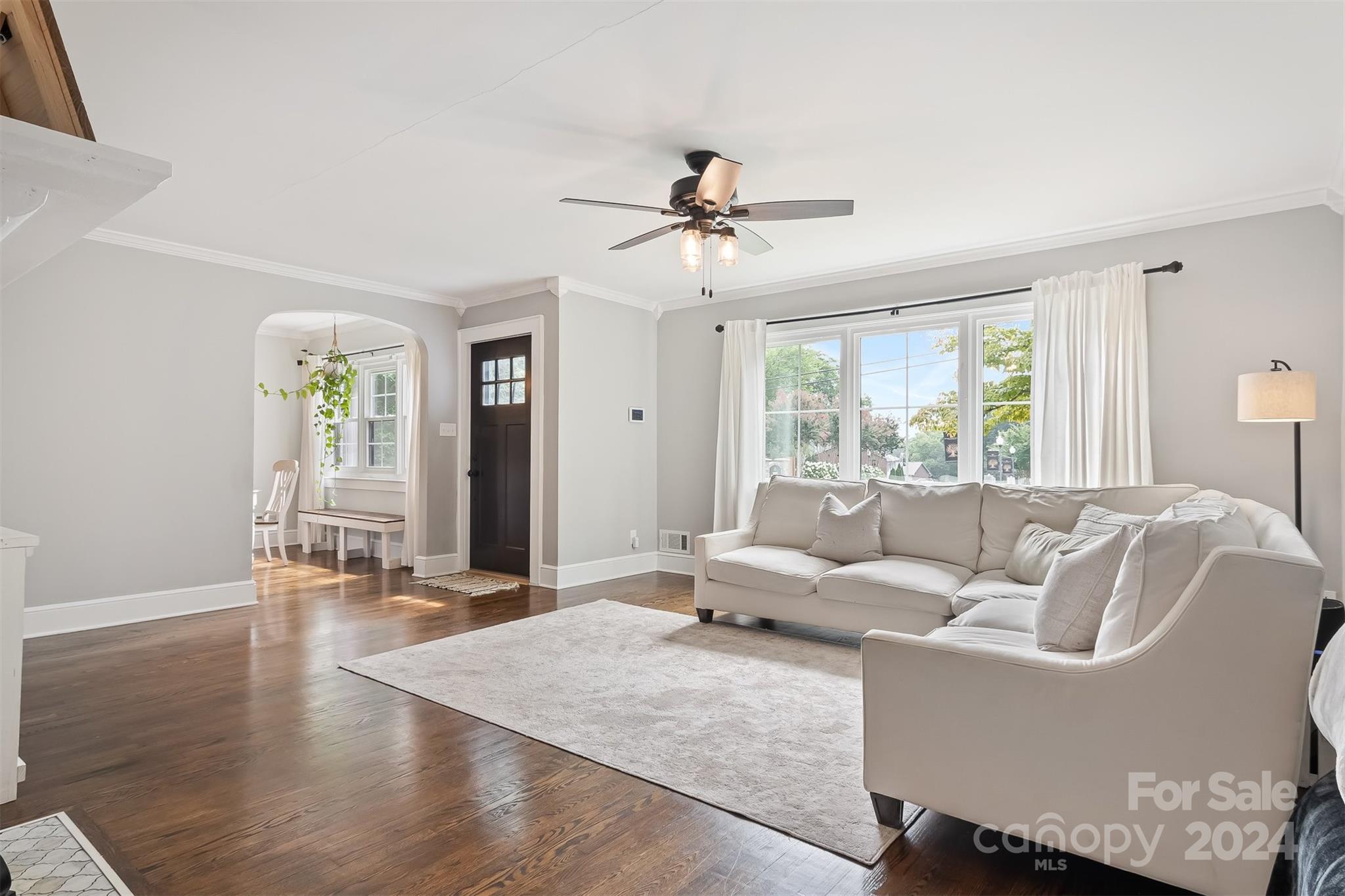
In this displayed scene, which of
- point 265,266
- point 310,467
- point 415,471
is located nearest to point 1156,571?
point 265,266

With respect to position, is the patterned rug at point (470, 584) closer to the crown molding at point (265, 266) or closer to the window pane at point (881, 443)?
the crown molding at point (265, 266)

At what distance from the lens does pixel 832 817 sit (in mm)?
2137

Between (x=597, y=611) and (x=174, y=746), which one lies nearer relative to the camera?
(x=174, y=746)

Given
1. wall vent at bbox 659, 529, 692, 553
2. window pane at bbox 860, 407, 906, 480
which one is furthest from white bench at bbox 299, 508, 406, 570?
window pane at bbox 860, 407, 906, 480

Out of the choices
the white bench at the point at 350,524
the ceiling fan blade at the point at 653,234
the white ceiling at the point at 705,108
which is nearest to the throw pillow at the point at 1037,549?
the white ceiling at the point at 705,108

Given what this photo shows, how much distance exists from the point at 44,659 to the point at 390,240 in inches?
119

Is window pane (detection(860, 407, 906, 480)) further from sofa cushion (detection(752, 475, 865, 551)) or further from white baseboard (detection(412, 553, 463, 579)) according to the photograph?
white baseboard (detection(412, 553, 463, 579))

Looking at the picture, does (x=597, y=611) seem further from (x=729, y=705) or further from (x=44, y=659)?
(x=44, y=659)

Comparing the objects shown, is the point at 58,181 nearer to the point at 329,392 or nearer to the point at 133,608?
the point at 133,608

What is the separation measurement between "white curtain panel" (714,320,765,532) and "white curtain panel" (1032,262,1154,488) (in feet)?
6.84

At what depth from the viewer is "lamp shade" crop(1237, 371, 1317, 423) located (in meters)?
3.29

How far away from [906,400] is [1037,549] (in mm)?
1754

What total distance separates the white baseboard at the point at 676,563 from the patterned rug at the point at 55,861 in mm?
4685

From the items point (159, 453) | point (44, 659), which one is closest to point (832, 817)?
point (44, 659)
